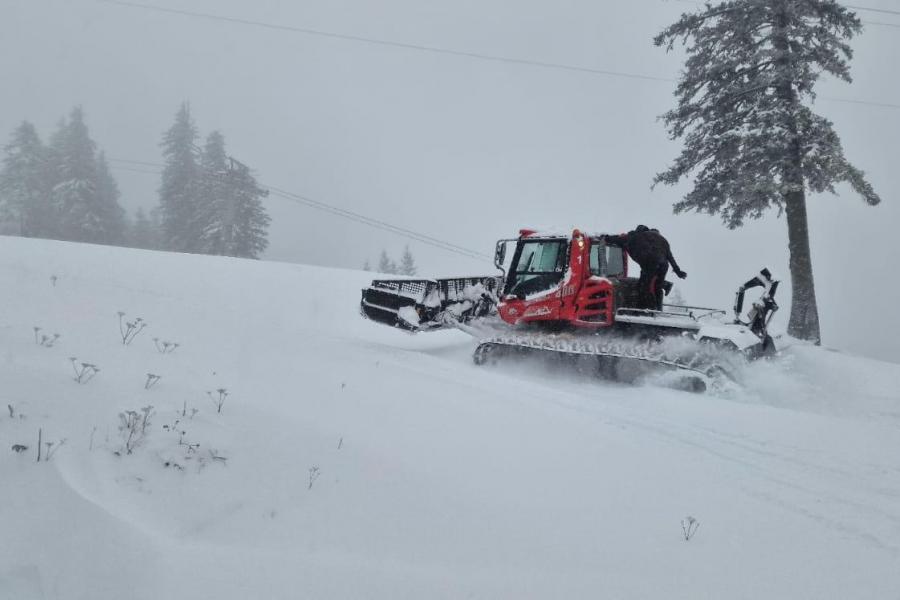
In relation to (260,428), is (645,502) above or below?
below

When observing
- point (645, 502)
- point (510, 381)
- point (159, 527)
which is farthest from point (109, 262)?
point (645, 502)

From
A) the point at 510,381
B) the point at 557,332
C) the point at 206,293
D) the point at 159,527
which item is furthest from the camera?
the point at 206,293

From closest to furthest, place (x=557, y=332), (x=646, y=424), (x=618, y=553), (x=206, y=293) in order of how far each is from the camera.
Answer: (x=618, y=553), (x=646, y=424), (x=557, y=332), (x=206, y=293)

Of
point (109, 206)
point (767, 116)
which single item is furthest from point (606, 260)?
point (109, 206)

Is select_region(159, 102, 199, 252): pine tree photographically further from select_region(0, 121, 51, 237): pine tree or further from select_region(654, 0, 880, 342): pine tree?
select_region(654, 0, 880, 342): pine tree

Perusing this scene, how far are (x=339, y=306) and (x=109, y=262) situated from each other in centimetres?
620

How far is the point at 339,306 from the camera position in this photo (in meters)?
12.8

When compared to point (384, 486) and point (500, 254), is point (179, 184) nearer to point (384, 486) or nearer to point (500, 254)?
point (500, 254)

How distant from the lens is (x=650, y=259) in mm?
8328

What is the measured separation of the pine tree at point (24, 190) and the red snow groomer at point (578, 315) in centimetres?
3709

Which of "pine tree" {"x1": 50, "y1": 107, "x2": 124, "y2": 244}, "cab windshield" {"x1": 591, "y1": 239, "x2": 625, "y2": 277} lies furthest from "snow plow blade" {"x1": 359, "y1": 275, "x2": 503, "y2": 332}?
"pine tree" {"x1": 50, "y1": 107, "x2": 124, "y2": 244}

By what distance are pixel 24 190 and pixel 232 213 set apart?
648 inches

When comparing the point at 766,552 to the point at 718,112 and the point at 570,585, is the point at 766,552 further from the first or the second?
the point at 718,112

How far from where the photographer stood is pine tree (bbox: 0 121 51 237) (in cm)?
3306
